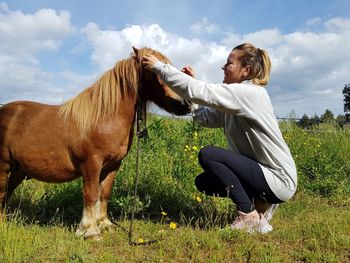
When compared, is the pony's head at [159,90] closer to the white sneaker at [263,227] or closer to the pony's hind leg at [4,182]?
the white sneaker at [263,227]

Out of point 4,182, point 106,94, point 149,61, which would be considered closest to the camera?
point 149,61

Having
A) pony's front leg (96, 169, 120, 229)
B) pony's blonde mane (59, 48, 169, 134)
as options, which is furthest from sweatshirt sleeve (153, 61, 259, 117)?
pony's front leg (96, 169, 120, 229)

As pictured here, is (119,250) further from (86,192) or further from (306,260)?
(306,260)

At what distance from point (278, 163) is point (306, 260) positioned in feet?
3.20

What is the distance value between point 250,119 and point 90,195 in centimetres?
174

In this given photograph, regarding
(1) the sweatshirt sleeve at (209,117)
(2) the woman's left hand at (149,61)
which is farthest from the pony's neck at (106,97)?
(1) the sweatshirt sleeve at (209,117)

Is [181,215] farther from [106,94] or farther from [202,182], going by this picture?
[106,94]

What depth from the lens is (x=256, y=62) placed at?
365cm

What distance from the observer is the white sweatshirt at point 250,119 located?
10.9 ft

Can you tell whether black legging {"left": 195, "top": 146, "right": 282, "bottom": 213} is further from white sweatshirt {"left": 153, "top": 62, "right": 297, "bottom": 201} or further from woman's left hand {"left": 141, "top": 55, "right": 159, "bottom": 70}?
woman's left hand {"left": 141, "top": 55, "right": 159, "bottom": 70}

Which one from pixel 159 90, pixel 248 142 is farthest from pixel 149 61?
pixel 248 142

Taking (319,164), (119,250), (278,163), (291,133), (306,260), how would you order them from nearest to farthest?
(306,260), (119,250), (278,163), (319,164), (291,133)

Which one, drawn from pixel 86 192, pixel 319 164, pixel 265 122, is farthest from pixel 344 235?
pixel 319 164

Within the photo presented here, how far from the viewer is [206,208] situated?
4523 mm
